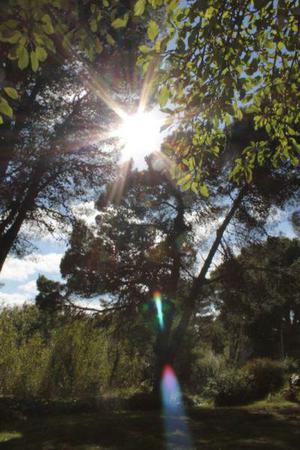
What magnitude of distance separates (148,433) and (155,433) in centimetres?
14

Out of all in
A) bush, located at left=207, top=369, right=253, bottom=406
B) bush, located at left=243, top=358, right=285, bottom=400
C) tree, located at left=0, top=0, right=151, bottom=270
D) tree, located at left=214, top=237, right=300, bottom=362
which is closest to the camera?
tree, located at left=0, top=0, right=151, bottom=270

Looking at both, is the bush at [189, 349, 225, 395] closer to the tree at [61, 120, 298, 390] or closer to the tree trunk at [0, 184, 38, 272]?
the tree at [61, 120, 298, 390]

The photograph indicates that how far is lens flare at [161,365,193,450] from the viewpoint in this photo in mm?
7938

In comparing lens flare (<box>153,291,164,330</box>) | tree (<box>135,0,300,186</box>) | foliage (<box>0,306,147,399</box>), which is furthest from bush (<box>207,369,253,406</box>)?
tree (<box>135,0,300,186</box>)

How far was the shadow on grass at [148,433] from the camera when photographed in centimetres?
752

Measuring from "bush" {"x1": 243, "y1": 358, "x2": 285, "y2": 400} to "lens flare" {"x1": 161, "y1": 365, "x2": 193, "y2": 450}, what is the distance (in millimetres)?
3872

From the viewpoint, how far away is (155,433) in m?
8.84

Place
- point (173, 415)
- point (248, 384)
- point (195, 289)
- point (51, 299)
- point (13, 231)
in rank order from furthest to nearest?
point (248, 384) < point (51, 299) < point (195, 289) < point (173, 415) < point (13, 231)

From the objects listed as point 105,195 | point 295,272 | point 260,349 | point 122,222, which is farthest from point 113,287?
point 260,349

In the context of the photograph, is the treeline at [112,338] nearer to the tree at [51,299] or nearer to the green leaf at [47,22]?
the tree at [51,299]

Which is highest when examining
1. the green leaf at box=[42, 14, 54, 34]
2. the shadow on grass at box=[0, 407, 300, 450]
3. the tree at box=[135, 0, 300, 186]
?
the tree at box=[135, 0, 300, 186]

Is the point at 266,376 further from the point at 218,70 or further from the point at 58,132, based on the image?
the point at 218,70

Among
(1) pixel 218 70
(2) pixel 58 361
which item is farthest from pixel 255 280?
(1) pixel 218 70

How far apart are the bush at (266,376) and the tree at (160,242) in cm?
454
